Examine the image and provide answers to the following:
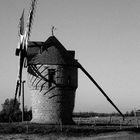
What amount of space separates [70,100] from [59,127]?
17.9ft

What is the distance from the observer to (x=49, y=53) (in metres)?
36.2

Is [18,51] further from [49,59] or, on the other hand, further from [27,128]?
[27,128]

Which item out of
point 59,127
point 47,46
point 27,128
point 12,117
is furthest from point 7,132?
point 12,117

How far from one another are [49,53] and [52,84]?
329 cm

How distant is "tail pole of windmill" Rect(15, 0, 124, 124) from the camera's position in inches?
1374

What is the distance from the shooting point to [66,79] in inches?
1400

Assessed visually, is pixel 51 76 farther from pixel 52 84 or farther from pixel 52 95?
pixel 52 95

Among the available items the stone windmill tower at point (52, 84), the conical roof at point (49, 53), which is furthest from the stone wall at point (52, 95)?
the conical roof at point (49, 53)

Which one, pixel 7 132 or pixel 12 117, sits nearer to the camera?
pixel 7 132

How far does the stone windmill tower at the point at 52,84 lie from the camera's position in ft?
115

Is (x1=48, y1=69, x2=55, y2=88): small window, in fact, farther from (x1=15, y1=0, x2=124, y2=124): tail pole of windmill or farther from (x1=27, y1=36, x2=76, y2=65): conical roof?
(x1=27, y1=36, x2=76, y2=65): conical roof

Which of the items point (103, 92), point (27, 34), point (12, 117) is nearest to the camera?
point (27, 34)

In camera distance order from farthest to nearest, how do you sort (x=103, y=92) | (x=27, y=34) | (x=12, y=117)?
(x=12, y=117), (x=103, y=92), (x=27, y=34)

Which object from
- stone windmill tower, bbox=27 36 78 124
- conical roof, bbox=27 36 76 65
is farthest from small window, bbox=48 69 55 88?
conical roof, bbox=27 36 76 65
